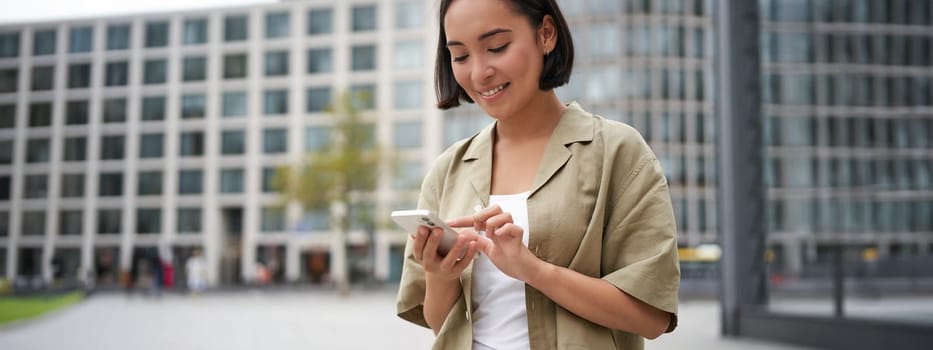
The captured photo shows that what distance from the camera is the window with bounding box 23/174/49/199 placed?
2479 inches

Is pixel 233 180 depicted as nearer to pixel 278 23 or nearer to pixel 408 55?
pixel 278 23

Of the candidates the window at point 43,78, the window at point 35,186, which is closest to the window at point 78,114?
the window at point 43,78

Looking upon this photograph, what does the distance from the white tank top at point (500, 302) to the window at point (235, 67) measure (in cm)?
6161

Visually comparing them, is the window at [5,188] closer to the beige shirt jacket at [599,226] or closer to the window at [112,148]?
the window at [112,148]

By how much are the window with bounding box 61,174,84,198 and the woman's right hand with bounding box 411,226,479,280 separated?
220 feet

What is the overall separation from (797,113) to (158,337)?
47.3m

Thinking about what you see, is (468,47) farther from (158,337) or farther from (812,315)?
(158,337)

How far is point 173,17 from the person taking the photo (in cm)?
6175

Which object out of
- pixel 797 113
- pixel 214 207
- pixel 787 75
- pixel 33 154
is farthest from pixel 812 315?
pixel 33 154

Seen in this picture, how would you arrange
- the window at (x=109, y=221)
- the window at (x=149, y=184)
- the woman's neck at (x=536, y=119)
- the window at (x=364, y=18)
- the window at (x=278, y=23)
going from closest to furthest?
the woman's neck at (x=536, y=119)
the window at (x=364, y=18)
the window at (x=278, y=23)
the window at (x=149, y=184)
the window at (x=109, y=221)

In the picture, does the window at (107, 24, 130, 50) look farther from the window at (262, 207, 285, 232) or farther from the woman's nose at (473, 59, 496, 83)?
the woman's nose at (473, 59, 496, 83)

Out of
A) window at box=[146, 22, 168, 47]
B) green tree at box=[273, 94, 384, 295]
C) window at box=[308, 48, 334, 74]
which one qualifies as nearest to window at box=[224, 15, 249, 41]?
window at box=[146, 22, 168, 47]

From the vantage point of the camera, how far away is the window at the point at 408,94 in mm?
57812

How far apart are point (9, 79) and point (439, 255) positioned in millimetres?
72673
